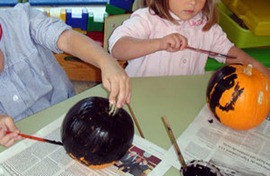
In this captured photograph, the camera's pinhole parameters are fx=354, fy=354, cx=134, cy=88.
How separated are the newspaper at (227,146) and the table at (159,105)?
28 millimetres

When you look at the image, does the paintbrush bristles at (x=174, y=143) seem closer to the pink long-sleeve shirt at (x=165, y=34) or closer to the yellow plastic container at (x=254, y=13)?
the pink long-sleeve shirt at (x=165, y=34)

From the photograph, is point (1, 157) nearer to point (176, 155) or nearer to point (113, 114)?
point (113, 114)

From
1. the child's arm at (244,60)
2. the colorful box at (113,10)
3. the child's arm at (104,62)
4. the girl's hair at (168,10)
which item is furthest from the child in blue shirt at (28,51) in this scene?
the colorful box at (113,10)

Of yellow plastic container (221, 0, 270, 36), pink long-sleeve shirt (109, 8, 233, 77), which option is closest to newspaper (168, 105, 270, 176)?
pink long-sleeve shirt (109, 8, 233, 77)

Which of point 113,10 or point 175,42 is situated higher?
point 175,42

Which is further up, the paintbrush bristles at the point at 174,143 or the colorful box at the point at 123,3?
the paintbrush bristles at the point at 174,143

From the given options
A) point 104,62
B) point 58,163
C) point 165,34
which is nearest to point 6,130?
point 58,163

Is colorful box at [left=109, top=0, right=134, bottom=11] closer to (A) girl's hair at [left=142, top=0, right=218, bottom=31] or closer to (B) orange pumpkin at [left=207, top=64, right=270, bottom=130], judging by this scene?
(A) girl's hair at [left=142, top=0, right=218, bottom=31]

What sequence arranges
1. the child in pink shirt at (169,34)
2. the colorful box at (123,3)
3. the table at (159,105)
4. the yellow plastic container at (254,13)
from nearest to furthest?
the table at (159,105) → the child in pink shirt at (169,34) → the yellow plastic container at (254,13) → the colorful box at (123,3)

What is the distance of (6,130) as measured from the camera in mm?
747

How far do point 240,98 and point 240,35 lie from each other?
2.49 feet

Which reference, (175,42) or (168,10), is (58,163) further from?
(168,10)

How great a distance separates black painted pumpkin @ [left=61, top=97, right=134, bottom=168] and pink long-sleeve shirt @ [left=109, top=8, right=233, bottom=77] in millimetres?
497

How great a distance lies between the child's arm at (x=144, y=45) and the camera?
965 mm
